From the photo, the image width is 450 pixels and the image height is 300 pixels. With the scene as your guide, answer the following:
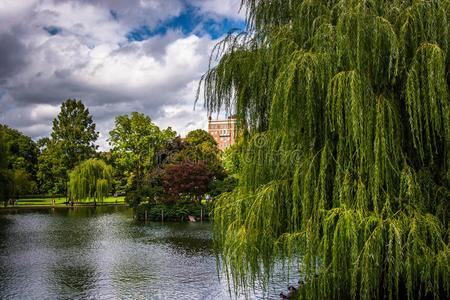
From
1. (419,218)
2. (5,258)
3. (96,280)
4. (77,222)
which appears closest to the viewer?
(419,218)

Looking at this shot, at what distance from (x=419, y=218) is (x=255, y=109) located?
2.91 meters

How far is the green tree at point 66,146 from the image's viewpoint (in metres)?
41.2

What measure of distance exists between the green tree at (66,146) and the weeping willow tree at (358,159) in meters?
41.0

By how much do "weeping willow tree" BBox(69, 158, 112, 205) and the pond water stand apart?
13813mm

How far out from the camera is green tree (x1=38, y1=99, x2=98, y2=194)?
4116cm

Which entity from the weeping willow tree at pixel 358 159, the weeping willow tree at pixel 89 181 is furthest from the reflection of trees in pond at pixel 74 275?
the weeping willow tree at pixel 89 181

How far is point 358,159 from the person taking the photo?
4.20m

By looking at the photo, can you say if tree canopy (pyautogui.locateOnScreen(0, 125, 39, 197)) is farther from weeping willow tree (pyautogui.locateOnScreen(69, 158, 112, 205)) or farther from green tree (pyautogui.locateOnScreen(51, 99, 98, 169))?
weeping willow tree (pyautogui.locateOnScreen(69, 158, 112, 205))

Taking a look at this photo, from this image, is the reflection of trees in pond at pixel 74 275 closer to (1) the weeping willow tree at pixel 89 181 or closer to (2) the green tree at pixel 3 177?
(2) the green tree at pixel 3 177

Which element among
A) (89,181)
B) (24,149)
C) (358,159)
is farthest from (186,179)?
(24,149)

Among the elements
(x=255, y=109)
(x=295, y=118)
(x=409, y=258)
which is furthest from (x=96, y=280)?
(x=409, y=258)

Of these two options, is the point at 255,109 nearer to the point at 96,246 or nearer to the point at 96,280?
the point at 96,280

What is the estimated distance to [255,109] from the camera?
5.66m

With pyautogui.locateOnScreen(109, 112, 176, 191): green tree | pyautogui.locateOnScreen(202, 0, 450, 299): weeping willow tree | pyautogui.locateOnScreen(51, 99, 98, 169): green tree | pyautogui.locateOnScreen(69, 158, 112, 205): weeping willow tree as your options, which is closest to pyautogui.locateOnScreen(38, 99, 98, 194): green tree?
pyautogui.locateOnScreen(51, 99, 98, 169): green tree
